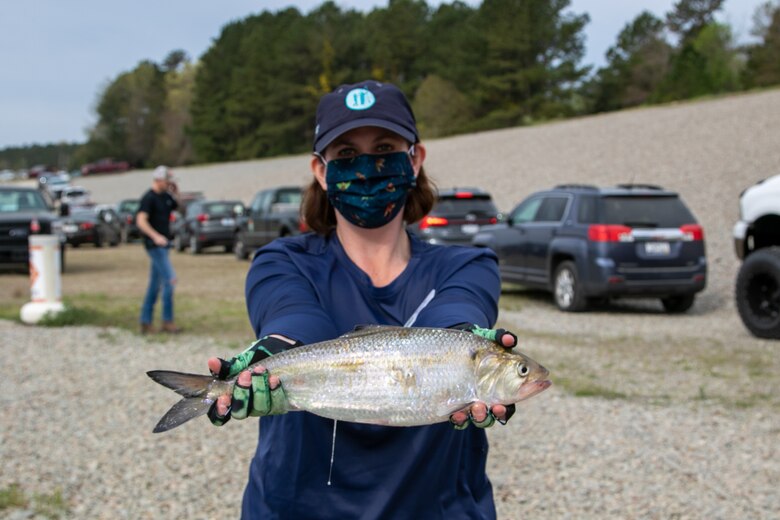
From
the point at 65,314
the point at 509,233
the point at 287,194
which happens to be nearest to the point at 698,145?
the point at 287,194

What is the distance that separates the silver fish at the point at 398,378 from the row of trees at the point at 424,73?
58.9m

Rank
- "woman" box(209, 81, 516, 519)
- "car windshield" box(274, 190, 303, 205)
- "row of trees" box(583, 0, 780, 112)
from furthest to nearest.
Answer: "row of trees" box(583, 0, 780, 112), "car windshield" box(274, 190, 303, 205), "woman" box(209, 81, 516, 519)

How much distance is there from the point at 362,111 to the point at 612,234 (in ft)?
34.3

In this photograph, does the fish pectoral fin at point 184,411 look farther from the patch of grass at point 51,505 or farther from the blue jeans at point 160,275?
the blue jeans at point 160,275

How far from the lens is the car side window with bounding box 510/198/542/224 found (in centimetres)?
1470

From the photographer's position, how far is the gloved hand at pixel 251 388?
73.9 inches

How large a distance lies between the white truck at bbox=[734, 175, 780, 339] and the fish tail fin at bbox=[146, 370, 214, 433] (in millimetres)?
9447

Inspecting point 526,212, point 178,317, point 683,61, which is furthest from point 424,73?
point 178,317

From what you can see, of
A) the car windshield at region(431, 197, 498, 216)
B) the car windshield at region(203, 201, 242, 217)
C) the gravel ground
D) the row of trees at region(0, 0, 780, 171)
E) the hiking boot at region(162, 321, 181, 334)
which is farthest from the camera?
the row of trees at region(0, 0, 780, 171)

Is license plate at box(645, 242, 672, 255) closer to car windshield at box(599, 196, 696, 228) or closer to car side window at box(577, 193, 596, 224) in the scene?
car windshield at box(599, 196, 696, 228)

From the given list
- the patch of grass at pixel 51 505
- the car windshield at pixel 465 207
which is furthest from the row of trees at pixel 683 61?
the patch of grass at pixel 51 505

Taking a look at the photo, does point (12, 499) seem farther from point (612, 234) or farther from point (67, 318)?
point (612, 234)

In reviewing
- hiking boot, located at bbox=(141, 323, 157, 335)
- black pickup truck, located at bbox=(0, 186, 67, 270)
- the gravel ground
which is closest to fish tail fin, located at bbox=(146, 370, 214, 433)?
the gravel ground

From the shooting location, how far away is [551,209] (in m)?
14.1
